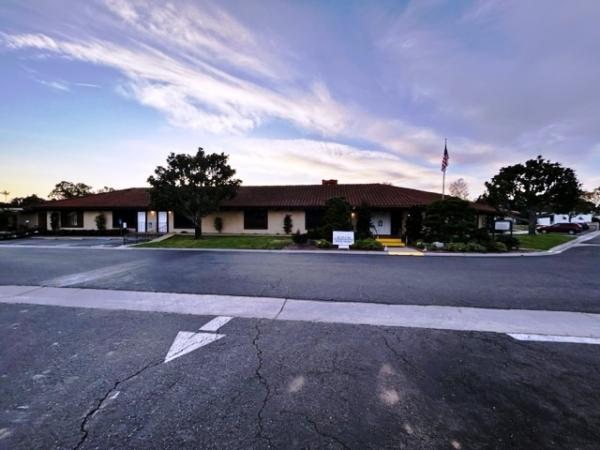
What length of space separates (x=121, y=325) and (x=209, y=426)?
3.48m

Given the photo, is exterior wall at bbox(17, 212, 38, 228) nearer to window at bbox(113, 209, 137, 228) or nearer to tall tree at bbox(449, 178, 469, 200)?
window at bbox(113, 209, 137, 228)

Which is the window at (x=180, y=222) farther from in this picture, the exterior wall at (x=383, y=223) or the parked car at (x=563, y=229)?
the parked car at (x=563, y=229)

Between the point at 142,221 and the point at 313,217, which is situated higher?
the point at 313,217

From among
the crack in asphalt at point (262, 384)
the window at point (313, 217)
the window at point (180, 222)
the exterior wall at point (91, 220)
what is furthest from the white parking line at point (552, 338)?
the exterior wall at point (91, 220)

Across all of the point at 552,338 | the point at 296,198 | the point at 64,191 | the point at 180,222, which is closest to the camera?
the point at 552,338

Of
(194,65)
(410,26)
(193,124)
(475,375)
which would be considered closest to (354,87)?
(410,26)

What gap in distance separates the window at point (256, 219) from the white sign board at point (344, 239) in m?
9.05

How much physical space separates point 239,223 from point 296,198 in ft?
19.0

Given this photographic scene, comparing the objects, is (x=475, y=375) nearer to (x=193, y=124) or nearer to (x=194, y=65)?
(x=194, y=65)

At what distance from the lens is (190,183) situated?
67.5ft

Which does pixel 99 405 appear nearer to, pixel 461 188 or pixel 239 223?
pixel 239 223

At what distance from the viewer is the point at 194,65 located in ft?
46.6

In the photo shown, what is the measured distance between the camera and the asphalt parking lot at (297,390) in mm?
2168

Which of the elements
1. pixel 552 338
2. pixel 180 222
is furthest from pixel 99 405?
pixel 180 222
